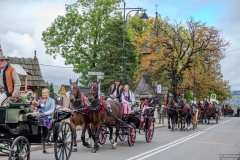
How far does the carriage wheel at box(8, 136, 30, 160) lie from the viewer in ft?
31.4

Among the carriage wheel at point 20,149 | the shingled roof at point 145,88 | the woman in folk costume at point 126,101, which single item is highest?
the shingled roof at point 145,88

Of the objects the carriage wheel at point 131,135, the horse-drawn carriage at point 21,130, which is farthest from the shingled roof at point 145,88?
the horse-drawn carriage at point 21,130

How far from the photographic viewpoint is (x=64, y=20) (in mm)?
56000

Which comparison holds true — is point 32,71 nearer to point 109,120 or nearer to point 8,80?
point 109,120

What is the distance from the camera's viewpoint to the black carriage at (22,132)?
970 centimetres

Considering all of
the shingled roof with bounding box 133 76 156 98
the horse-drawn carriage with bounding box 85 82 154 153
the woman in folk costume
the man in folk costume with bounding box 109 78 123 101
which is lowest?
the horse-drawn carriage with bounding box 85 82 154 153

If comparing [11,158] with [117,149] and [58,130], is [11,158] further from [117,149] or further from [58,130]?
[117,149]

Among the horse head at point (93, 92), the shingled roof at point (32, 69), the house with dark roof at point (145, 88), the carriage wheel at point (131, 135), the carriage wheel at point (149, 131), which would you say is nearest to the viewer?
the horse head at point (93, 92)

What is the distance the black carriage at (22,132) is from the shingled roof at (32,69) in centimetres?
2327

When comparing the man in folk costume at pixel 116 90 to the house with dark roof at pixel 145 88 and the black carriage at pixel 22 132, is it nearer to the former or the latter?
the black carriage at pixel 22 132

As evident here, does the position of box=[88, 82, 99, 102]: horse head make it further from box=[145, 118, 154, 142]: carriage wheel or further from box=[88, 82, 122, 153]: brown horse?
box=[145, 118, 154, 142]: carriage wheel

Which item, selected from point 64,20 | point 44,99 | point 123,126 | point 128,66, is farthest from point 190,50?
point 44,99

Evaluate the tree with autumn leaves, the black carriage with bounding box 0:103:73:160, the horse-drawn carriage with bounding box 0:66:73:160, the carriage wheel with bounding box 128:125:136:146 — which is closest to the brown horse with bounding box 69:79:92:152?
the carriage wheel with bounding box 128:125:136:146

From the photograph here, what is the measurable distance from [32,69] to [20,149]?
27.3m
